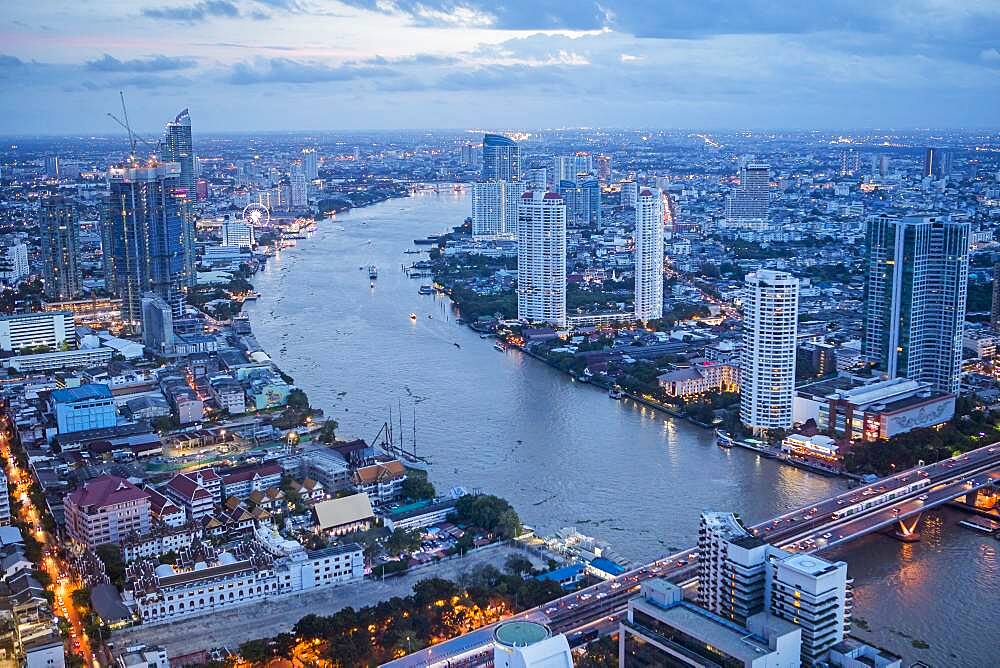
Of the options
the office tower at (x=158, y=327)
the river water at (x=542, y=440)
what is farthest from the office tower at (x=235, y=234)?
the office tower at (x=158, y=327)

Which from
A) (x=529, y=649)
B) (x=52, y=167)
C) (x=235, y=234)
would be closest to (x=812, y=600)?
(x=529, y=649)

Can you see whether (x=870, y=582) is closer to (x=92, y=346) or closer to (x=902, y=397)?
(x=902, y=397)

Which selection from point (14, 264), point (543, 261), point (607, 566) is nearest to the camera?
point (607, 566)

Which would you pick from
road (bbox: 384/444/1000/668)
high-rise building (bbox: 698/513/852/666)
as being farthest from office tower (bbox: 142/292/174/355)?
high-rise building (bbox: 698/513/852/666)

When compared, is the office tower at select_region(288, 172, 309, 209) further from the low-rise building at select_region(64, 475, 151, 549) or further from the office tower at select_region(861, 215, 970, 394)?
the low-rise building at select_region(64, 475, 151, 549)

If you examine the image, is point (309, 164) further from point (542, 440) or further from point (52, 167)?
point (542, 440)
